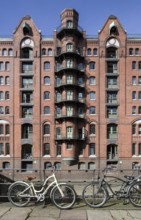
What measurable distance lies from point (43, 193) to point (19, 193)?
808 mm

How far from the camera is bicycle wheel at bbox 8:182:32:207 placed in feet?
25.5

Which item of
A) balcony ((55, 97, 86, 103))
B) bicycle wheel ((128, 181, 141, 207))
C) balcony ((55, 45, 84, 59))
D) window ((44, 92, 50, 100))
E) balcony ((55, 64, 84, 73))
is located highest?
balcony ((55, 45, 84, 59))

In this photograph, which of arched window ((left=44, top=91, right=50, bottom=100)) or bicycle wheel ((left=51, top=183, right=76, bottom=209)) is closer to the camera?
bicycle wheel ((left=51, top=183, right=76, bottom=209))

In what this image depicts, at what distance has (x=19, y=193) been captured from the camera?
7879 mm

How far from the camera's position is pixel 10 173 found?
1666 inches

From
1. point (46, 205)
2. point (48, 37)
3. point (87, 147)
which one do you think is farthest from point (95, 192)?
point (48, 37)

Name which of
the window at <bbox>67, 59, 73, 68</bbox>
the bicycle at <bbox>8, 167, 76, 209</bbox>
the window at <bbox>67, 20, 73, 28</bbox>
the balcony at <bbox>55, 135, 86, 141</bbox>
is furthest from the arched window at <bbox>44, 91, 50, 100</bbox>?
the bicycle at <bbox>8, 167, 76, 209</bbox>

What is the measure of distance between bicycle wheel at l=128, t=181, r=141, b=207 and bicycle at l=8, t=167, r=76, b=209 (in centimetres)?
187

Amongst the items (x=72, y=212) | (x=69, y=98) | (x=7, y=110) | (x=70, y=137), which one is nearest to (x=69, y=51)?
(x=69, y=98)

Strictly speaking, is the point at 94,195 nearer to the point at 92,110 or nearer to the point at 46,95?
the point at 92,110

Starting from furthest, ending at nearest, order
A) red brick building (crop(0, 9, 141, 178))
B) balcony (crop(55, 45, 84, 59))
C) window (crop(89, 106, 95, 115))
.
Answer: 1. window (crop(89, 106, 95, 115))
2. red brick building (crop(0, 9, 141, 178))
3. balcony (crop(55, 45, 84, 59))

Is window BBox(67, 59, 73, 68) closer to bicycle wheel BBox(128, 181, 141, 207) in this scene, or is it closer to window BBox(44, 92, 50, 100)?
window BBox(44, 92, 50, 100)

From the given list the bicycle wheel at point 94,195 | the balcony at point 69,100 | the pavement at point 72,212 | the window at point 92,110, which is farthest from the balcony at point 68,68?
the pavement at point 72,212

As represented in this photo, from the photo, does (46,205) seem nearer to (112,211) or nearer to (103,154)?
(112,211)
